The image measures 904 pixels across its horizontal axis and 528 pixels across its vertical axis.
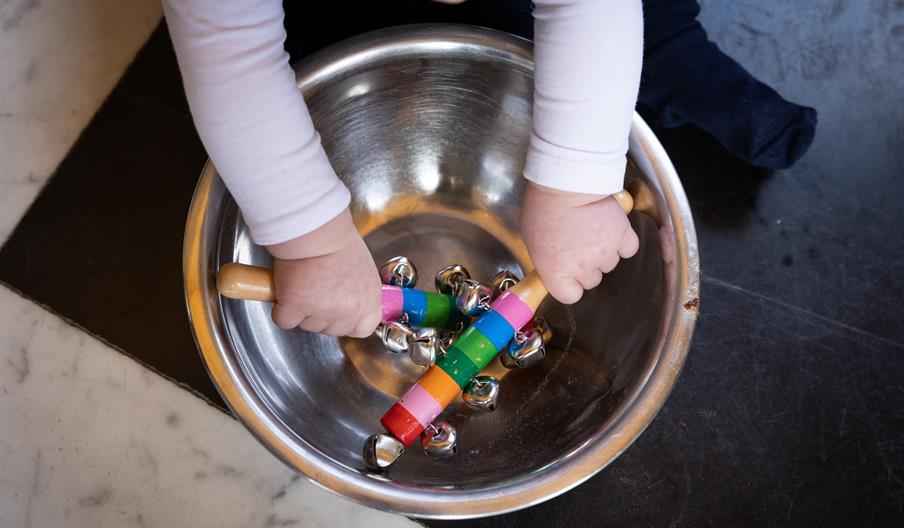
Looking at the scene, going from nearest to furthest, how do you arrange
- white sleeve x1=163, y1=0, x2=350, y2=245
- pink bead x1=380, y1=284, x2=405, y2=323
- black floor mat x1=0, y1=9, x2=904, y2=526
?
1. white sleeve x1=163, y1=0, x2=350, y2=245
2. pink bead x1=380, y1=284, x2=405, y2=323
3. black floor mat x1=0, y1=9, x2=904, y2=526

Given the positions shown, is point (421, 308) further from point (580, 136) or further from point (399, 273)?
point (580, 136)

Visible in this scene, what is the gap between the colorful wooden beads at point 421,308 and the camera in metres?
0.56

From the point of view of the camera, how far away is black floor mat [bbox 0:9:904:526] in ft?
2.17

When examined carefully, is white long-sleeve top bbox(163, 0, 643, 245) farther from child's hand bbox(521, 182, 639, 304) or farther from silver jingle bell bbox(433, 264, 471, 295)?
silver jingle bell bbox(433, 264, 471, 295)

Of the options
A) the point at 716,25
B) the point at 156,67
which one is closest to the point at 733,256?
the point at 716,25

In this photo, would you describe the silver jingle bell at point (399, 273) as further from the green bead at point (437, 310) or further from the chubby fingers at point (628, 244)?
the chubby fingers at point (628, 244)

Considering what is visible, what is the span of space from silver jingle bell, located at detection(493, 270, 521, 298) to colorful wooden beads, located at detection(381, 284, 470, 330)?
0.03m

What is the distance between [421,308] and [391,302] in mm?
26

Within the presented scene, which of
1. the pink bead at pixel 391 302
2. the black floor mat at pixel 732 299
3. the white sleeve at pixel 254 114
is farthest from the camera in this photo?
the black floor mat at pixel 732 299

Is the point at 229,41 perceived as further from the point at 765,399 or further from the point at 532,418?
the point at 765,399

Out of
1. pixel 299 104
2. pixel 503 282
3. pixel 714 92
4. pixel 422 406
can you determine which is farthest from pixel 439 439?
pixel 714 92

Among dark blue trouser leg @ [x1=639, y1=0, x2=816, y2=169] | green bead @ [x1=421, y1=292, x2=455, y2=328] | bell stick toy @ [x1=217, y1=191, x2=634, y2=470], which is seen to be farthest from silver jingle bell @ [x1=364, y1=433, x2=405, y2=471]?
dark blue trouser leg @ [x1=639, y1=0, x2=816, y2=169]

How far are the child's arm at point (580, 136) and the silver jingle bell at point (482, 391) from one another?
3.2 inches

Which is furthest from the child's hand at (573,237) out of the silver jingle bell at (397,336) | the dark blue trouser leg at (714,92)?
the dark blue trouser leg at (714,92)
